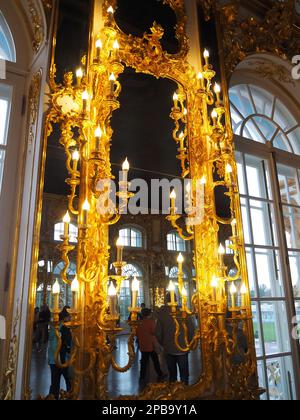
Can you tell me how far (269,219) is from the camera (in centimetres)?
236

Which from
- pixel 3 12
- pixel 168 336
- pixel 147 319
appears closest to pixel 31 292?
pixel 147 319

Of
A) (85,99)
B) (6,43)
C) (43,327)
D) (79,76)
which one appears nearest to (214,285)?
(43,327)

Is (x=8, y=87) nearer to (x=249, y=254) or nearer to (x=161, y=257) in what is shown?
(x=161, y=257)

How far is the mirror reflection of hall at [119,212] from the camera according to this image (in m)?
1.25

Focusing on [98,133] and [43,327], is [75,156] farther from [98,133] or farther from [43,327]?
[43,327]

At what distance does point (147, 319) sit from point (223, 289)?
0.40 meters

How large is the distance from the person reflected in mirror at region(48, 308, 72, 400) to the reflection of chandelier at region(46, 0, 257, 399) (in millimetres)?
27

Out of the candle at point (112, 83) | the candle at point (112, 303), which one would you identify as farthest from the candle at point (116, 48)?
the candle at point (112, 303)

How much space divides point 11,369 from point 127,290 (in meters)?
0.50

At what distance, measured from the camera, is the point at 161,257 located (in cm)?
149

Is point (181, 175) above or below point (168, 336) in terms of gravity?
above

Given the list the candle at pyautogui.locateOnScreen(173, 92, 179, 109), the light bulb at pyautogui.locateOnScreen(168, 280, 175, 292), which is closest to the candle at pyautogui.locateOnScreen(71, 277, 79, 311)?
the light bulb at pyautogui.locateOnScreen(168, 280, 175, 292)

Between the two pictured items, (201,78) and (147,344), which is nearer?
(147,344)

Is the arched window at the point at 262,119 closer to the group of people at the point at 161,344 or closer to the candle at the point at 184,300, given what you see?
the candle at the point at 184,300
